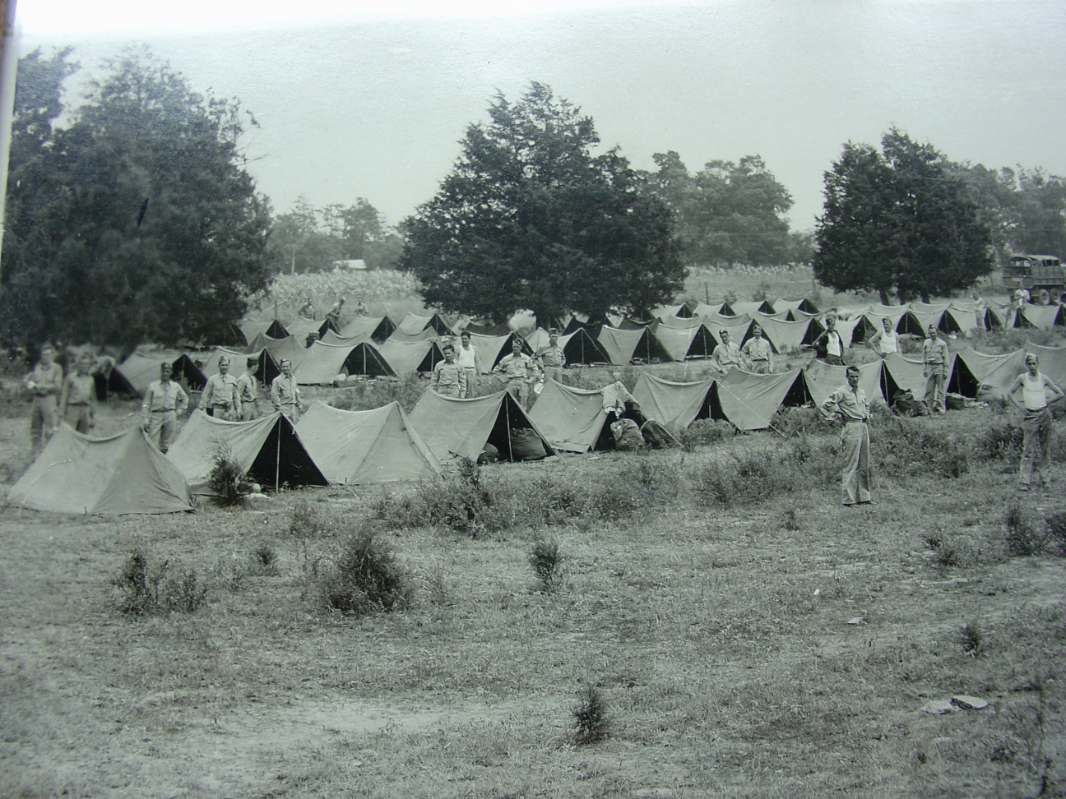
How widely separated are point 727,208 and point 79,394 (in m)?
14.3

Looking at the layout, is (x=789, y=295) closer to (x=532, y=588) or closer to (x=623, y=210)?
(x=623, y=210)

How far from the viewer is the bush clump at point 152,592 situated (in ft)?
24.9

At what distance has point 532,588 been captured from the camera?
27.3 feet

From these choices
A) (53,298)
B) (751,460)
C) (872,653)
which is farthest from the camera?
(751,460)

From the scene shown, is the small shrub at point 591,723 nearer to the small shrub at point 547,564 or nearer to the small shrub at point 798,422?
the small shrub at point 547,564

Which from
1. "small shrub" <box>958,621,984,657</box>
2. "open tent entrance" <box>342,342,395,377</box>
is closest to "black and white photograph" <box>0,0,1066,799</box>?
"small shrub" <box>958,621,984,657</box>

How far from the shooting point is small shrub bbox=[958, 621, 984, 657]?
611 cm

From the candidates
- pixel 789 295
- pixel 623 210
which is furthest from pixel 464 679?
pixel 789 295

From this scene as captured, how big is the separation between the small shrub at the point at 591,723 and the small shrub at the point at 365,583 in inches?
107

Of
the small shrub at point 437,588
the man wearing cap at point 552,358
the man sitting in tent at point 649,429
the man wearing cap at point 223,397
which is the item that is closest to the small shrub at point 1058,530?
the small shrub at point 437,588

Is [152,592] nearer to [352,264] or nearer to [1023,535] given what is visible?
[1023,535]

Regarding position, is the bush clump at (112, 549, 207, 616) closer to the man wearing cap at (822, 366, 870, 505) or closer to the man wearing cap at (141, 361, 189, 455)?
the man wearing cap at (141, 361, 189, 455)

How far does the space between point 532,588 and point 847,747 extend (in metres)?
3.61

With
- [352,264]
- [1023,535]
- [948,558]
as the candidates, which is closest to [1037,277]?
[1023,535]
